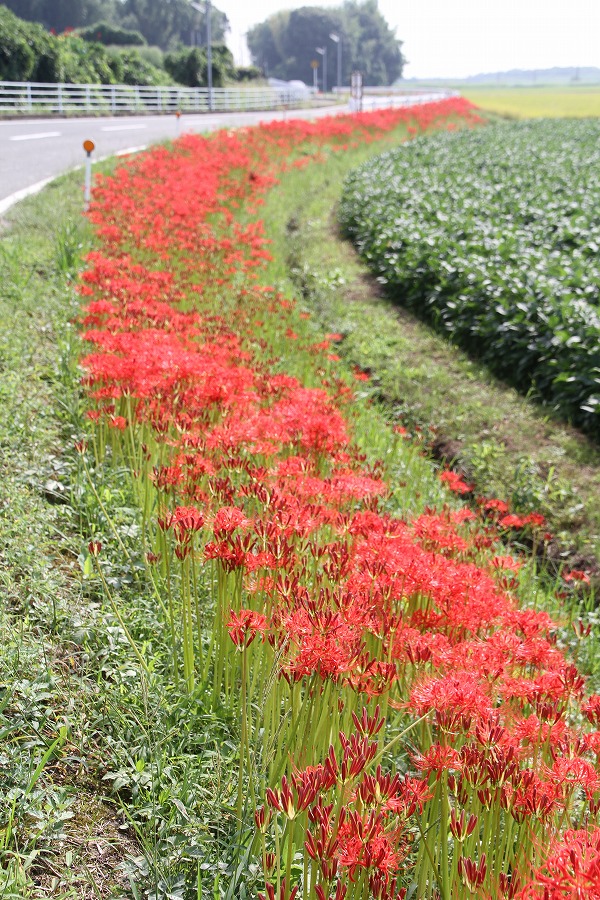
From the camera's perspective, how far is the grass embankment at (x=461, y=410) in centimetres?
640

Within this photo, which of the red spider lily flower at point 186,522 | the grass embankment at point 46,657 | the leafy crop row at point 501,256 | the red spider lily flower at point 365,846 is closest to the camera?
the red spider lily flower at point 365,846

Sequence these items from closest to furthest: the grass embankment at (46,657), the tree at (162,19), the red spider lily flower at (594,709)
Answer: the red spider lily flower at (594,709), the grass embankment at (46,657), the tree at (162,19)

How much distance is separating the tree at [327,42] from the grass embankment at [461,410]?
11734 cm

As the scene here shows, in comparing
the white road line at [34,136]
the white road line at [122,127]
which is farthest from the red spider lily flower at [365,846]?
the white road line at [122,127]

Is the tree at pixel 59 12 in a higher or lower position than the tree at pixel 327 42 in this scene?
lower

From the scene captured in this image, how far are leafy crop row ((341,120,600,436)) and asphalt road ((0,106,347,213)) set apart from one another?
5438mm

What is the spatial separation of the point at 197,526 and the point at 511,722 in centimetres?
106

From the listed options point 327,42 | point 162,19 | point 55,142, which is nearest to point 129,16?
point 162,19

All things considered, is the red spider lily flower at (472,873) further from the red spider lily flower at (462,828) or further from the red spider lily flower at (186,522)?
the red spider lily flower at (186,522)

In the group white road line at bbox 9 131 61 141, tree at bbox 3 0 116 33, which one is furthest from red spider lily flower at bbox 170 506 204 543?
tree at bbox 3 0 116 33

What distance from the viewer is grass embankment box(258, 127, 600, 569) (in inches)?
252

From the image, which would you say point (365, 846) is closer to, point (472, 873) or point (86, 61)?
point (472, 873)

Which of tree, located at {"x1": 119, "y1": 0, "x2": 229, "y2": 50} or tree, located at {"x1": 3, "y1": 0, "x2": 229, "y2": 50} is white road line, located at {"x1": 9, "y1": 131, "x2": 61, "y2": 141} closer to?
tree, located at {"x1": 3, "y1": 0, "x2": 229, "y2": 50}

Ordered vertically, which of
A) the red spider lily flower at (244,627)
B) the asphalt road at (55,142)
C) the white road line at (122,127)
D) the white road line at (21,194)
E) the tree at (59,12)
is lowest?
the red spider lily flower at (244,627)
